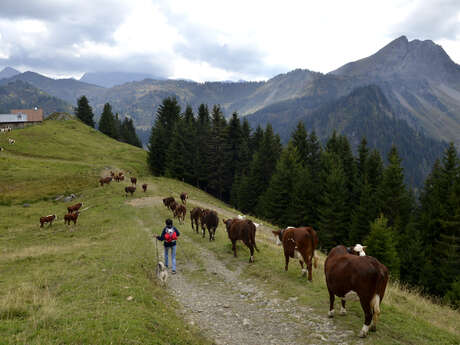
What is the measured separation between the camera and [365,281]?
25.4ft

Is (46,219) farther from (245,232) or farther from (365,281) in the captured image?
(365,281)

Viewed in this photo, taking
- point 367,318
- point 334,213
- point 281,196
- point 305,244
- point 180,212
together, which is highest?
point 305,244

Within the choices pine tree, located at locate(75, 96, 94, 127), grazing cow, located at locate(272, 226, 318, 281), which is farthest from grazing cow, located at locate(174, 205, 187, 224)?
pine tree, located at locate(75, 96, 94, 127)

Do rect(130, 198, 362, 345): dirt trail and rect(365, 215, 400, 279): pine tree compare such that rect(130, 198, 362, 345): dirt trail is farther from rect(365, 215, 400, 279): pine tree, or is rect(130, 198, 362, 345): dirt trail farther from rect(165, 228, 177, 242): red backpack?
rect(365, 215, 400, 279): pine tree

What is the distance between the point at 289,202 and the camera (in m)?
53.6

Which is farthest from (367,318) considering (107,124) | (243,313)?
(107,124)

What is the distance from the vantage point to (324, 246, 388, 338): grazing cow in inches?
302

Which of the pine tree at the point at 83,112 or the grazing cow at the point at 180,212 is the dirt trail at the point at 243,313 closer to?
the grazing cow at the point at 180,212

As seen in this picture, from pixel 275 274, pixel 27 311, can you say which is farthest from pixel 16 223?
pixel 275 274

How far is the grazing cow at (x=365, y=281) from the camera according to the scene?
768 cm

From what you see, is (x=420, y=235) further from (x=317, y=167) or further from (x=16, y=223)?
(x=16, y=223)

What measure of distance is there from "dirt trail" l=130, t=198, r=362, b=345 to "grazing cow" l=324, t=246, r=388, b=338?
2.67 ft

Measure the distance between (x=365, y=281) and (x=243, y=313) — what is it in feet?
14.6

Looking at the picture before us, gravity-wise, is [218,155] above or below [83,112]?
below
